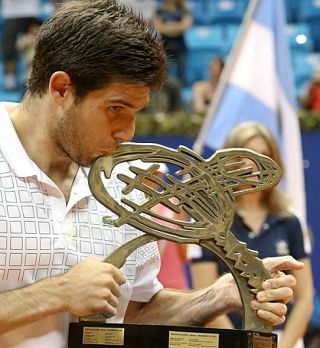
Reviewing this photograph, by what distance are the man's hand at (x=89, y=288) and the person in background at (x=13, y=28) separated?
5896 millimetres

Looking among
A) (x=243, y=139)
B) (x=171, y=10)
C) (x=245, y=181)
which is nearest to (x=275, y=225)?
(x=243, y=139)

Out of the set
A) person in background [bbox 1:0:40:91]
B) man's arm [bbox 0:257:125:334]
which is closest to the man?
man's arm [bbox 0:257:125:334]

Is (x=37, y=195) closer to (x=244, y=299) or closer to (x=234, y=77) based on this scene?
(x=244, y=299)

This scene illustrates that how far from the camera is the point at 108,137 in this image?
202cm

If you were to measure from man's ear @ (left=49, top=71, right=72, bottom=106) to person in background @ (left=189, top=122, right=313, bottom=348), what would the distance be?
156 centimetres

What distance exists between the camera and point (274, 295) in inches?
78.8

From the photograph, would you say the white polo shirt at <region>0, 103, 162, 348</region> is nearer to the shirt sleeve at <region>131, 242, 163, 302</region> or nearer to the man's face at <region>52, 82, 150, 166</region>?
the shirt sleeve at <region>131, 242, 163, 302</region>

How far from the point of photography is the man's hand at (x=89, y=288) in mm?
1905

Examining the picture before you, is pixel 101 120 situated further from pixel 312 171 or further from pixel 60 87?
pixel 312 171

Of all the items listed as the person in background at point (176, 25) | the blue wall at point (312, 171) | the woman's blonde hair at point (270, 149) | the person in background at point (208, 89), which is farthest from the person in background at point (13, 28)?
the woman's blonde hair at point (270, 149)

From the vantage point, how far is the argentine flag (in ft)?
16.1

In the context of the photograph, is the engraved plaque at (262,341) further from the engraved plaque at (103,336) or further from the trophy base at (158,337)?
the engraved plaque at (103,336)

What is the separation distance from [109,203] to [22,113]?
1.12 feet

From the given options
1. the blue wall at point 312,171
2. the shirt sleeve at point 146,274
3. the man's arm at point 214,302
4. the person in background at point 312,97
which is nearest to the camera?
the man's arm at point 214,302
